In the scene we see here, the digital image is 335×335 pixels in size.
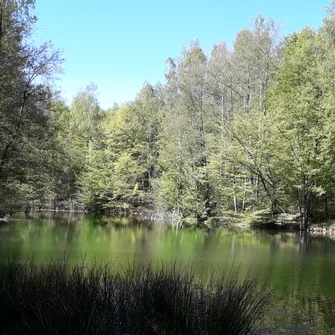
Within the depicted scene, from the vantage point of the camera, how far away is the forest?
1806 centimetres

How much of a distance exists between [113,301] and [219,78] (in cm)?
3263

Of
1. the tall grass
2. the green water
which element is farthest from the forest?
the tall grass

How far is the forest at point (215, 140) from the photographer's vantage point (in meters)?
18.1

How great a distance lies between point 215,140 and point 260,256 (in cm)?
2153

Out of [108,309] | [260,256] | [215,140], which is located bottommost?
[260,256]

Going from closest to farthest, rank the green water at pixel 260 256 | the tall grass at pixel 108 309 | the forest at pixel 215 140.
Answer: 1. the tall grass at pixel 108 309
2. the green water at pixel 260 256
3. the forest at pixel 215 140

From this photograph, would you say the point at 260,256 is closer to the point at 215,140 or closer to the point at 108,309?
the point at 108,309

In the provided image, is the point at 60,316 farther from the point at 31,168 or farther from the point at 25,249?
the point at 31,168

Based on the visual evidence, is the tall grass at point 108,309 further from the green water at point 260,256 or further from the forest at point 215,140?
the forest at point 215,140

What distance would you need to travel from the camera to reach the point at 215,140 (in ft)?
122

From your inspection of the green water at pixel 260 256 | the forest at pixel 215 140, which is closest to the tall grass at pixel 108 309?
A: the green water at pixel 260 256

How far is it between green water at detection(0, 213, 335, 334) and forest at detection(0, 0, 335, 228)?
322cm

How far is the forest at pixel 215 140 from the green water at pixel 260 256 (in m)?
3.22

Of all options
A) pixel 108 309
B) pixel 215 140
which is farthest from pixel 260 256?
pixel 215 140
